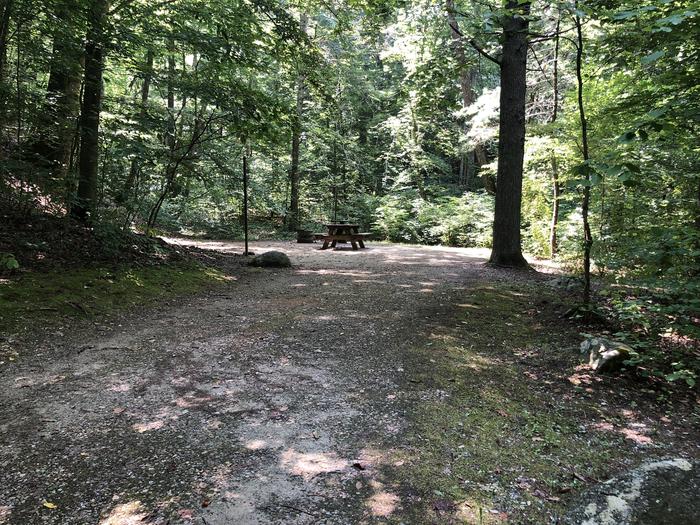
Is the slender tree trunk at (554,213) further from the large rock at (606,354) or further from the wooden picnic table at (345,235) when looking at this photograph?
the large rock at (606,354)

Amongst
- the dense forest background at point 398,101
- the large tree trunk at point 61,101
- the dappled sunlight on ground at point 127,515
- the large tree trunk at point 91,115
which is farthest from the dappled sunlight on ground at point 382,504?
the large tree trunk at point 61,101

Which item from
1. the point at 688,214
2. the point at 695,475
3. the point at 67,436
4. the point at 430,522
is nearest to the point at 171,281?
the point at 67,436

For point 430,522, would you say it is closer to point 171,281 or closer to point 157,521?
point 157,521

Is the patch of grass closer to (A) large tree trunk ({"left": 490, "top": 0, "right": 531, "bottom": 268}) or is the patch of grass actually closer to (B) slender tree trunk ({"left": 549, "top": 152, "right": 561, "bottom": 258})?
(A) large tree trunk ({"left": 490, "top": 0, "right": 531, "bottom": 268})

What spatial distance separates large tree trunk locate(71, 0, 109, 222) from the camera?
6.43 m

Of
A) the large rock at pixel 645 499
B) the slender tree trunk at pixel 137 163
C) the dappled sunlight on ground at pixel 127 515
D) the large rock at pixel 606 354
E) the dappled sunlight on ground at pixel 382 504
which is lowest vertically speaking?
the large rock at pixel 645 499

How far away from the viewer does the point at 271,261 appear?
9.54m

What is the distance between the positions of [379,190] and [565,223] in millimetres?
13926

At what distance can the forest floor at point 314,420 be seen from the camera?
88.8 inches

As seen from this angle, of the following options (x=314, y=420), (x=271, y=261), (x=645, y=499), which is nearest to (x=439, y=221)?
(x=271, y=261)

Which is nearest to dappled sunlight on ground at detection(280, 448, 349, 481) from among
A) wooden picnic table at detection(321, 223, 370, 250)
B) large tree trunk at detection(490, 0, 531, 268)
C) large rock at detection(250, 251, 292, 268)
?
large rock at detection(250, 251, 292, 268)

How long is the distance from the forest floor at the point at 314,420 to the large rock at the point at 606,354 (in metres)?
0.14

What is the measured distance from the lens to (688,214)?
5699 millimetres

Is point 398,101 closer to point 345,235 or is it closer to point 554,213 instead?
point 554,213
